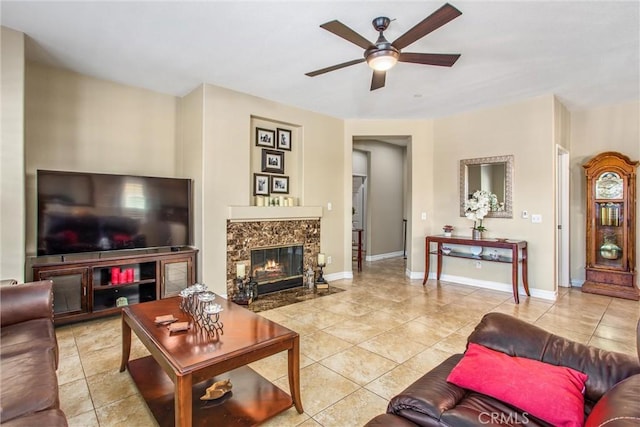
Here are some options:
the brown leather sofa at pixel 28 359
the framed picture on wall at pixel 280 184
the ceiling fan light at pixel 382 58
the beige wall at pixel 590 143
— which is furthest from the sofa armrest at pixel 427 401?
the beige wall at pixel 590 143

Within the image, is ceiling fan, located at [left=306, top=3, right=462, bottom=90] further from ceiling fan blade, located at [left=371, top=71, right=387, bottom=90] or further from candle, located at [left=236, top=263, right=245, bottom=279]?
candle, located at [left=236, top=263, right=245, bottom=279]

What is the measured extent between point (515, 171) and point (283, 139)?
350 centimetres

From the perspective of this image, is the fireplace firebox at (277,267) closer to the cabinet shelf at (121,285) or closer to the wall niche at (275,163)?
the wall niche at (275,163)

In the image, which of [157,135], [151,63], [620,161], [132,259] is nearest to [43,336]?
[132,259]

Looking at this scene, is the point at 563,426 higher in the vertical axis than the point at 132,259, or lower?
lower

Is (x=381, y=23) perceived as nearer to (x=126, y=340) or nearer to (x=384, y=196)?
(x=126, y=340)

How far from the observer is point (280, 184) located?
16.6 ft

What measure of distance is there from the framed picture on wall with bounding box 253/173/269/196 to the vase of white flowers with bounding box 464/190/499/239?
308cm

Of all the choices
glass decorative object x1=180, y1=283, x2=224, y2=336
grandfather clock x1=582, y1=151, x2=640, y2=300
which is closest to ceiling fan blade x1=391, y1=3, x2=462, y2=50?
glass decorative object x1=180, y1=283, x2=224, y2=336

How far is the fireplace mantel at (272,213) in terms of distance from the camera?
4.39m

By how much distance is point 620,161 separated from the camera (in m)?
4.66

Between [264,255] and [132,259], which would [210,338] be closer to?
[132,259]

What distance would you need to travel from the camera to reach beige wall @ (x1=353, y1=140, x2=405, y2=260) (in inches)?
302

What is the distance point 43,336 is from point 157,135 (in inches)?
126
